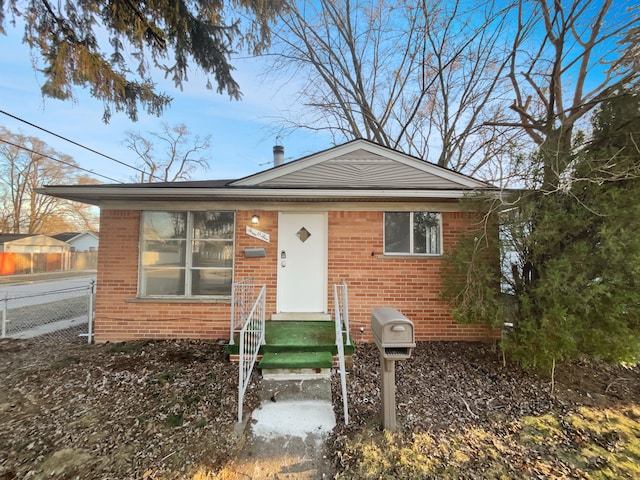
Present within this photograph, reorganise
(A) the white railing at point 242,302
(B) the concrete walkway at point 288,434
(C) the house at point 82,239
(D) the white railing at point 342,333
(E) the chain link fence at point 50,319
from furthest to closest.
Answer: (C) the house at point 82,239 < (E) the chain link fence at point 50,319 < (A) the white railing at point 242,302 < (D) the white railing at point 342,333 < (B) the concrete walkway at point 288,434

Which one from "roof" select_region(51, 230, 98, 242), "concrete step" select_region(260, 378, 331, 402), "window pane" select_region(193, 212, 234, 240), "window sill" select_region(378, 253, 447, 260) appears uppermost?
"roof" select_region(51, 230, 98, 242)

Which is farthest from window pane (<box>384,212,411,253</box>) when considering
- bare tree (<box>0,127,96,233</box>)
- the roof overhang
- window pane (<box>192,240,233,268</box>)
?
bare tree (<box>0,127,96,233</box>)

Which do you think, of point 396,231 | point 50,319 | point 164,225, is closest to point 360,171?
point 396,231

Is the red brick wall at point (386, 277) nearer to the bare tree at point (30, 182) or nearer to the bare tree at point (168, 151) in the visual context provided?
the bare tree at point (168, 151)

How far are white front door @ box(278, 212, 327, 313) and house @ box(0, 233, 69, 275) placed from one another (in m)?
28.1

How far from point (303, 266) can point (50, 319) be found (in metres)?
7.42

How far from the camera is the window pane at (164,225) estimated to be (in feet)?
17.5

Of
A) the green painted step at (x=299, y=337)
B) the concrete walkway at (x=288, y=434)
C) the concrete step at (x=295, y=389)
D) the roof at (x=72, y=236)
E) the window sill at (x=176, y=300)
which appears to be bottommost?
the concrete walkway at (x=288, y=434)

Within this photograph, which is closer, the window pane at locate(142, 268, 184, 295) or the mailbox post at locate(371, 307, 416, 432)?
the mailbox post at locate(371, 307, 416, 432)

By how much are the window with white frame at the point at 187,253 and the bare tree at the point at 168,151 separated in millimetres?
20172

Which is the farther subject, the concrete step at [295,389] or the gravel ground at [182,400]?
the concrete step at [295,389]

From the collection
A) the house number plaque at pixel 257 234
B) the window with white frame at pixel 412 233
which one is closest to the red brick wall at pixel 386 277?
the window with white frame at pixel 412 233

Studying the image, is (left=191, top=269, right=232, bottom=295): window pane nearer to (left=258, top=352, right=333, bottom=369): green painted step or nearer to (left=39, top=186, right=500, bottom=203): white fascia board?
(left=39, top=186, right=500, bottom=203): white fascia board

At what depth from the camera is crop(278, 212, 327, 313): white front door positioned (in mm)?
5285
